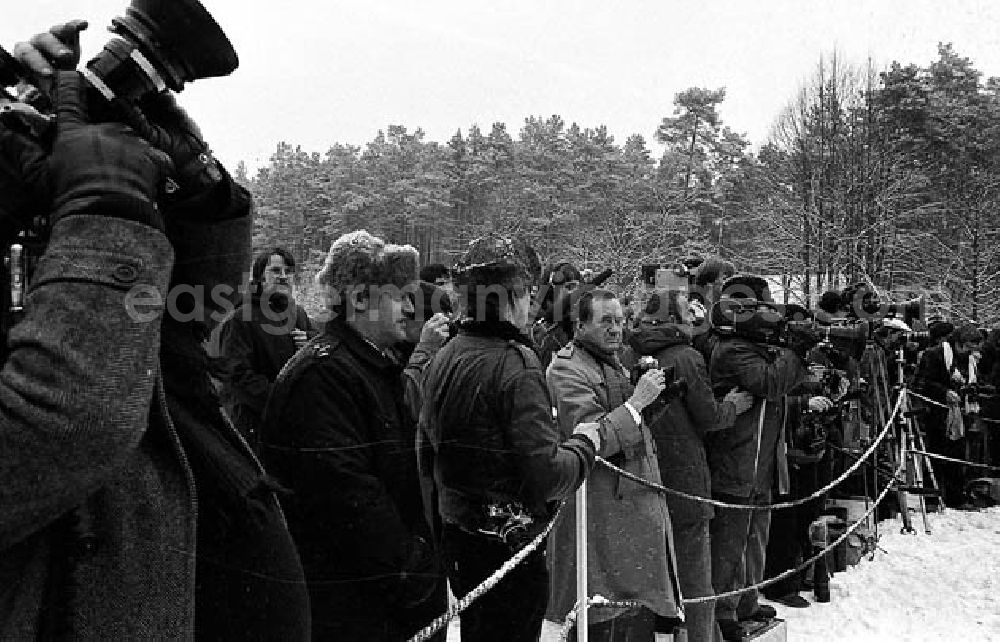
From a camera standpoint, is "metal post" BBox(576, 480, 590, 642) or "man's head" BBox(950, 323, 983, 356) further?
"man's head" BBox(950, 323, 983, 356)

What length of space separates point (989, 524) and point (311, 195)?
43.5 metres

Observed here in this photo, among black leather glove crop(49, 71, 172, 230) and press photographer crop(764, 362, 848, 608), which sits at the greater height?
black leather glove crop(49, 71, 172, 230)

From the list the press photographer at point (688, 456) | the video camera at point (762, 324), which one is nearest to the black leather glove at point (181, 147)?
the press photographer at point (688, 456)

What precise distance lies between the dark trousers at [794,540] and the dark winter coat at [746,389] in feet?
3.92

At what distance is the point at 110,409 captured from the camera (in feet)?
3.56

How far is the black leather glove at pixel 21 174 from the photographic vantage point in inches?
45.1

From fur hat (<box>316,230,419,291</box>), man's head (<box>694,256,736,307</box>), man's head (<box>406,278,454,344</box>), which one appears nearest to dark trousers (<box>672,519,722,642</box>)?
man's head (<box>406,278,454,344</box>)

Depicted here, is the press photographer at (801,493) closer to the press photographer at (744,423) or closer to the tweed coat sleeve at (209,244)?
the press photographer at (744,423)

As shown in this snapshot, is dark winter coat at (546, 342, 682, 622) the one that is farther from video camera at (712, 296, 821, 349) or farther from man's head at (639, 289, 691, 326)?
video camera at (712, 296, 821, 349)

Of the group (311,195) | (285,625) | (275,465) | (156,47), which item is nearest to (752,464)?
(275,465)

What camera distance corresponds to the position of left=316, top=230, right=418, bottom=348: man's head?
3.06 meters

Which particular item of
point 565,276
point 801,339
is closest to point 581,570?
point 801,339

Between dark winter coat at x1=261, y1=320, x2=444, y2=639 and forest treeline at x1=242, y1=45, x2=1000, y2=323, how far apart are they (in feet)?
64.8

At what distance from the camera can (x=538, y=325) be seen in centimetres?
702
